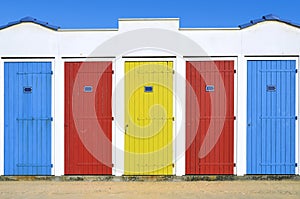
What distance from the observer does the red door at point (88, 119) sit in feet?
26.3

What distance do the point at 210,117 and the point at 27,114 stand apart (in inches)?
144

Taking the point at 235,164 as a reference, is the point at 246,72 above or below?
above

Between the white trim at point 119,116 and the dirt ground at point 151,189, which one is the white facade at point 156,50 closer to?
the white trim at point 119,116

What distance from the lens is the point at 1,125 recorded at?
8.06 meters

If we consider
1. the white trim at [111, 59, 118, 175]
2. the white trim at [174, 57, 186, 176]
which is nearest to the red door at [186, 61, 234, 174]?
the white trim at [174, 57, 186, 176]

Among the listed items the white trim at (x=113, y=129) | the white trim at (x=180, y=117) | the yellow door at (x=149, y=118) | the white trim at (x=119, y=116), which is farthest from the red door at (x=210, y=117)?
the white trim at (x=113, y=129)

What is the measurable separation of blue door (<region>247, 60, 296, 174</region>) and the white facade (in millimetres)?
158

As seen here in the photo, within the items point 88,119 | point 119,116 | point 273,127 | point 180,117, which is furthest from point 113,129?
point 273,127

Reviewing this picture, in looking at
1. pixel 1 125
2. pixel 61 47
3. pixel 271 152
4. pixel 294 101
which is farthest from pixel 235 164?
pixel 1 125

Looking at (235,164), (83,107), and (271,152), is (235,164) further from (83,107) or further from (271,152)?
(83,107)

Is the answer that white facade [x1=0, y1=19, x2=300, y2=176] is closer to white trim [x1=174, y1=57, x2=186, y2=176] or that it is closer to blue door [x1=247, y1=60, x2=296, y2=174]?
white trim [x1=174, y1=57, x2=186, y2=176]

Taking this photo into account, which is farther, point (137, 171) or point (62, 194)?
point (137, 171)

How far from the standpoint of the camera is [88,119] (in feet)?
26.3

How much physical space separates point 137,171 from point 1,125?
2883 mm
